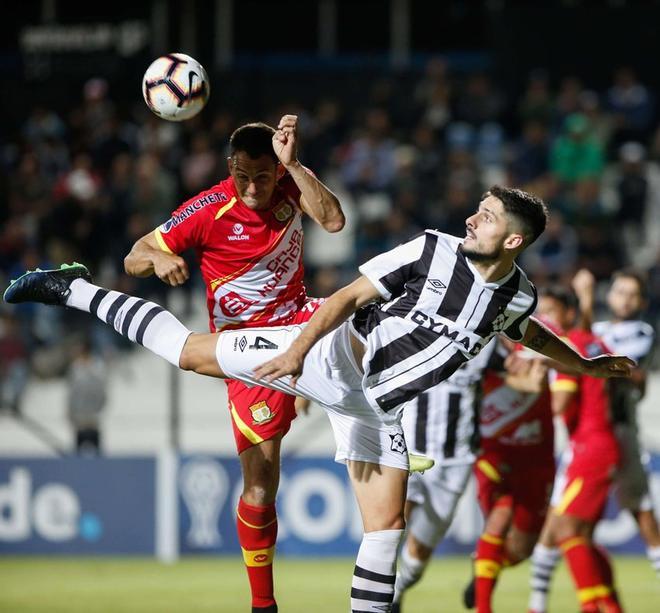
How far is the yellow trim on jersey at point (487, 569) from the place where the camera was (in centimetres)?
835

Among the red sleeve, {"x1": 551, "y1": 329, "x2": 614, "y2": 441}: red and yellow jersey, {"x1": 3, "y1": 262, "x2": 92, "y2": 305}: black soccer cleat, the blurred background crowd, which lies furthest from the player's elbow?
the blurred background crowd

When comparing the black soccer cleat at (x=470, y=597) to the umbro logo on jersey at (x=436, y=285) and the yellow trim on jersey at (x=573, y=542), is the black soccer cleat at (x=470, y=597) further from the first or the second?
the umbro logo on jersey at (x=436, y=285)

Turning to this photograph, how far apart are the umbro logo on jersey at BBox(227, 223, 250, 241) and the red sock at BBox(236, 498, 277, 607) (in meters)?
1.46

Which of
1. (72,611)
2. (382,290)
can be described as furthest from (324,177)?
(382,290)

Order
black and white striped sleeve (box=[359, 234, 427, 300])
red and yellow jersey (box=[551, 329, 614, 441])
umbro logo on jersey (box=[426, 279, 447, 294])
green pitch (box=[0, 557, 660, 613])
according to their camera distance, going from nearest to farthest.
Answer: black and white striped sleeve (box=[359, 234, 427, 300]), umbro logo on jersey (box=[426, 279, 447, 294]), red and yellow jersey (box=[551, 329, 614, 441]), green pitch (box=[0, 557, 660, 613])

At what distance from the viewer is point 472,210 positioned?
627 inches

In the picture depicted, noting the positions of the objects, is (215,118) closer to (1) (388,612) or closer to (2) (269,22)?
(2) (269,22)

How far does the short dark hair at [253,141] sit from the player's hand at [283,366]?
4.70 feet

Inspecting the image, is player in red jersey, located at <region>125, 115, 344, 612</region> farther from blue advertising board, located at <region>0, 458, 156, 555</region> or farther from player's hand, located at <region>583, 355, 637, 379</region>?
blue advertising board, located at <region>0, 458, 156, 555</region>

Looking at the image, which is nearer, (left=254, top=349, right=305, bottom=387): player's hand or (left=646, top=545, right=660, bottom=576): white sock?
(left=254, top=349, right=305, bottom=387): player's hand

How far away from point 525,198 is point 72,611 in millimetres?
4934

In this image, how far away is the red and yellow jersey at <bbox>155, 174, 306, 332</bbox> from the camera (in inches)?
284

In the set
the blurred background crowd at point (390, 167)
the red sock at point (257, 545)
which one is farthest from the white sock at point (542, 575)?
the blurred background crowd at point (390, 167)

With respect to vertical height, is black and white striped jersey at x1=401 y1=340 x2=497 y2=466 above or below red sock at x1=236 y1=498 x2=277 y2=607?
above
